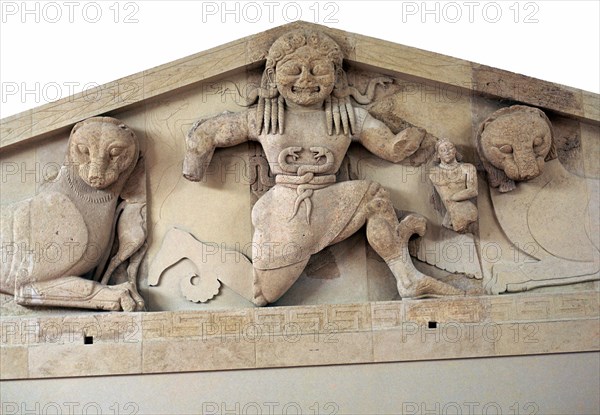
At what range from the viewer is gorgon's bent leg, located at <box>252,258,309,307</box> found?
238 inches

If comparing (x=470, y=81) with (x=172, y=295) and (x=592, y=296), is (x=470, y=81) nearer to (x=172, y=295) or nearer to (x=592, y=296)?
(x=592, y=296)

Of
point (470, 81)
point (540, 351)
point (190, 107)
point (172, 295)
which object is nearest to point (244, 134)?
point (190, 107)

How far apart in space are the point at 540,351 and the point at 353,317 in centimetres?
139

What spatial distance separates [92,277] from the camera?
6.25 metres

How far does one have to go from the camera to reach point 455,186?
621 cm

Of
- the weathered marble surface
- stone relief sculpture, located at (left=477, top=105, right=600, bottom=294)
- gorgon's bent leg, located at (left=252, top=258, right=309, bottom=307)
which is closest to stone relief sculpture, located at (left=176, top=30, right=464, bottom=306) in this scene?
gorgon's bent leg, located at (left=252, top=258, right=309, bottom=307)

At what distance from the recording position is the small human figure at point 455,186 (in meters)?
6.18

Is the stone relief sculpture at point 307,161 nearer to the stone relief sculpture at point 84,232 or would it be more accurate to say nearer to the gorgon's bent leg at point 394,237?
the gorgon's bent leg at point 394,237

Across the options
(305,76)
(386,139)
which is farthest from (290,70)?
(386,139)

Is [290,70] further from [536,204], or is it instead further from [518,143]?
[536,204]

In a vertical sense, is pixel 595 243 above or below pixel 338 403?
above

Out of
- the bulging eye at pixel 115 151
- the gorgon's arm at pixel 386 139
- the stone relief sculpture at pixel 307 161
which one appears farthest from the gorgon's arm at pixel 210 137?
the gorgon's arm at pixel 386 139

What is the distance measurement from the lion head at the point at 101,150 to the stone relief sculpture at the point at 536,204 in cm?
265

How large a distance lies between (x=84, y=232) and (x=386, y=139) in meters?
2.33
